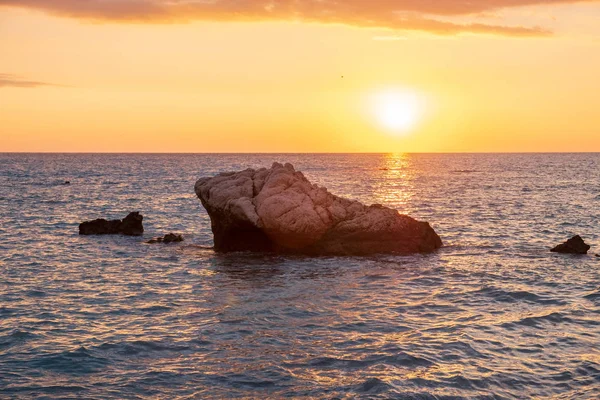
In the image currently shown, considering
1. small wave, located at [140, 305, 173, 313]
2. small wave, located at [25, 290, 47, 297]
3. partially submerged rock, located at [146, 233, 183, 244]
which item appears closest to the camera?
small wave, located at [140, 305, 173, 313]

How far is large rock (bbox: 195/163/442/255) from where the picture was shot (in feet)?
108

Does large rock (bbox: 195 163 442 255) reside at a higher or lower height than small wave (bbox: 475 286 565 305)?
higher

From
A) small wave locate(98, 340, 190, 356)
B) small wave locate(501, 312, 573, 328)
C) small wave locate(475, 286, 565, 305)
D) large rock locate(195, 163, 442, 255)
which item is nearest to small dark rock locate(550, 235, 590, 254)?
large rock locate(195, 163, 442, 255)

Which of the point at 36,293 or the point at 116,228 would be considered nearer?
the point at 36,293

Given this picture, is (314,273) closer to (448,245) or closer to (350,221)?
(350,221)

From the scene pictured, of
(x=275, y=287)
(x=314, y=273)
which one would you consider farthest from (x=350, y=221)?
(x=275, y=287)

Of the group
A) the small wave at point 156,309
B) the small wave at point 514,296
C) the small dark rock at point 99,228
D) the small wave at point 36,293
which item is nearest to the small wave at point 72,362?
the small wave at point 156,309

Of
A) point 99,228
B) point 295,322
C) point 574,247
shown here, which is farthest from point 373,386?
point 99,228

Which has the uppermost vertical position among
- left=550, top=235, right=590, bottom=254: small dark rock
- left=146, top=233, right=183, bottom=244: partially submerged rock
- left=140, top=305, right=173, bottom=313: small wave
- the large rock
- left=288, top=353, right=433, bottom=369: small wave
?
the large rock

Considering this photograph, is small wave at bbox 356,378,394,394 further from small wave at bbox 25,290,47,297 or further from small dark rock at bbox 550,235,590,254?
small dark rock at bbox 550,235,590,254

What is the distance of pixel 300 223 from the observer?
107 ft

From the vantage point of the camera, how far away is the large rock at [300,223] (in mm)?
32906

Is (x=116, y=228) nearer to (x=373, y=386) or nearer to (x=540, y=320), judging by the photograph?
(x=540, y=320)

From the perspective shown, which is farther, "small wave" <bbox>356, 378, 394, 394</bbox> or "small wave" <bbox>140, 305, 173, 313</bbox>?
"small wave" <bbox>140, 305, 173, 313</bbox>
